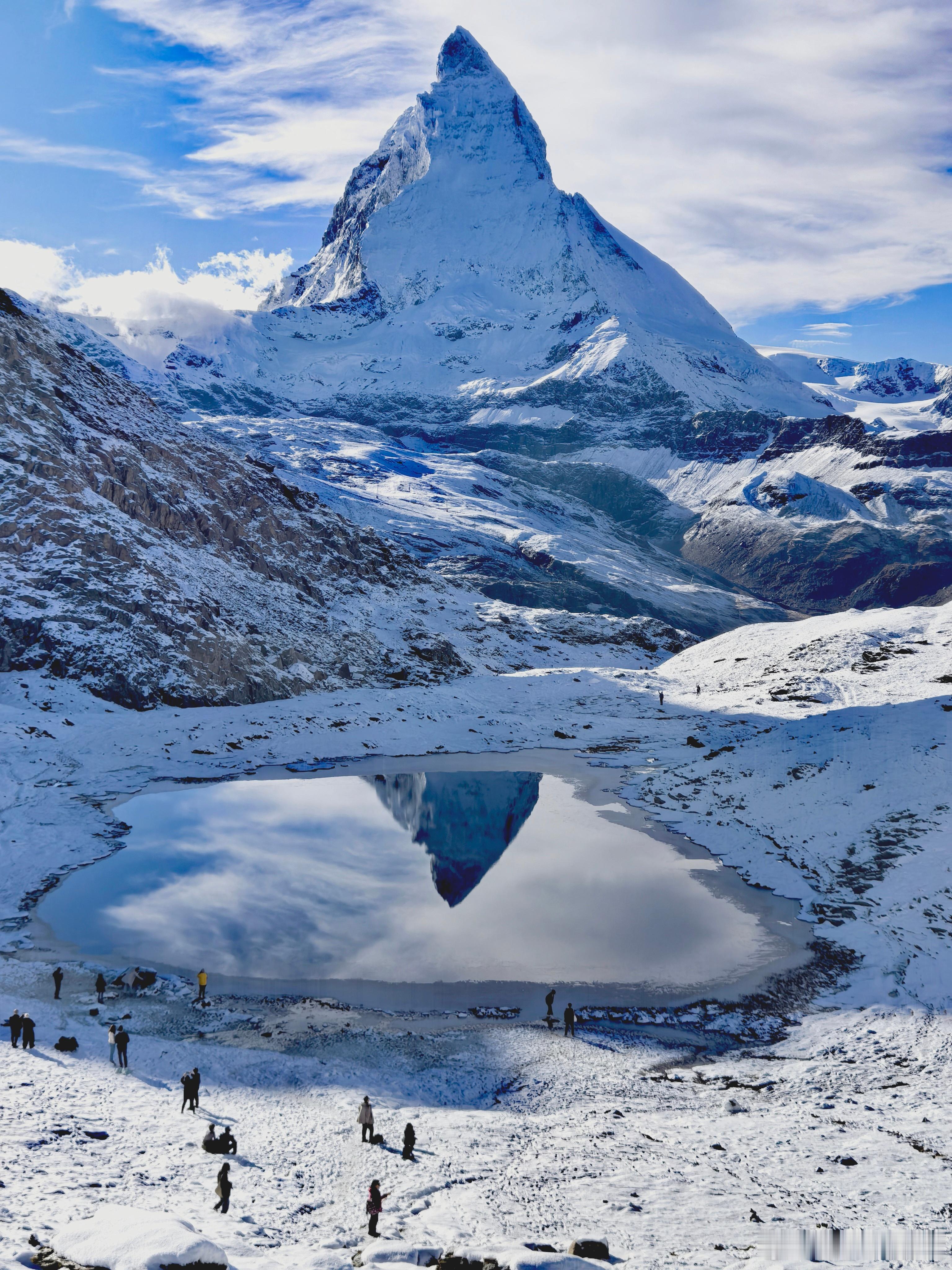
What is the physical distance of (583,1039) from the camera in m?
26.5

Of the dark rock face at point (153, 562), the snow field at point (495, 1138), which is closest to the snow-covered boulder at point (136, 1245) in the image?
the snow field at point (495, 1138)

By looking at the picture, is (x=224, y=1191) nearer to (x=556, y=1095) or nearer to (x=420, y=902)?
(x=556, y=1095)

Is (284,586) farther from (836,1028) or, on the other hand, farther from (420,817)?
(836,1028)

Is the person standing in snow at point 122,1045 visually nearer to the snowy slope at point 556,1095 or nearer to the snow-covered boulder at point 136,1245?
the snowy slope at point 556,1095

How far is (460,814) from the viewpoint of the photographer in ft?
167

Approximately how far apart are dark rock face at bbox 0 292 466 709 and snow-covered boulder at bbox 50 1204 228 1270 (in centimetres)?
5147

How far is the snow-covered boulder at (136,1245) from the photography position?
1305 centimetres

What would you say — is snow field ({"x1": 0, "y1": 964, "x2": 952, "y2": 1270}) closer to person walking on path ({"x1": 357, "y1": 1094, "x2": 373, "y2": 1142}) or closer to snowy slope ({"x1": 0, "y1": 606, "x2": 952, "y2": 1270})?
snowy slope ({"x1": 0, "y1": 606, "x2": 952, "y2": 1270})

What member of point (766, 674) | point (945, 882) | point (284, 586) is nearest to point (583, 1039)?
point (945, 882)

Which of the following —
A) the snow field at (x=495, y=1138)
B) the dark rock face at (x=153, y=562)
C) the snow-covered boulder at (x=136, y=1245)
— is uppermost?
the dark rock face at (x=153, y=562)

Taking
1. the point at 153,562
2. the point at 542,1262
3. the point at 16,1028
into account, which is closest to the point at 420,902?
the point at 16,1028

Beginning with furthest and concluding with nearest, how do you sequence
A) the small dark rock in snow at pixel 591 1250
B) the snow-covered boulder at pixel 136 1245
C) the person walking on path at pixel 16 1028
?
1. the person walking on path at pixel 16 1028
2. the small dark rock in snow at pixel 591 1250
3. the snow-covered boulder at pixel 136 1245

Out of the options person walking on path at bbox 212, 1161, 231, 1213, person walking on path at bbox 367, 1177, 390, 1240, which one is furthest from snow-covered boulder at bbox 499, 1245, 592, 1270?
person walking on path at bbox 212, 1161, 231, 1213

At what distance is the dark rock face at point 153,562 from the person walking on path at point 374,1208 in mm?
50275
